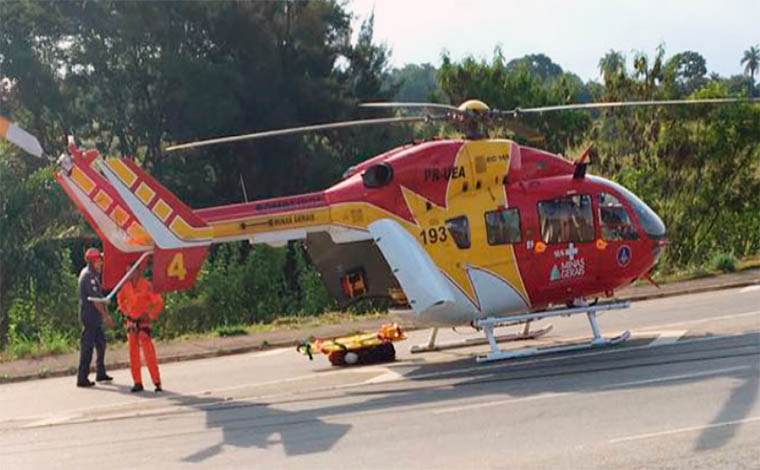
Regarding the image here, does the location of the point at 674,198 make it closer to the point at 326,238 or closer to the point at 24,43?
the point at 326,238

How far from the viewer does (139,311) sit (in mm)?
15578

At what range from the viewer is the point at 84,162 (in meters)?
14.9

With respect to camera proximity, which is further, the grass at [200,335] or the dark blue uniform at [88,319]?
the grass at [200,335]

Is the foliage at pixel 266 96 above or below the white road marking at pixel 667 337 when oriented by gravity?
above

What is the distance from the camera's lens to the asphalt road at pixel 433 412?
1062 centimetres

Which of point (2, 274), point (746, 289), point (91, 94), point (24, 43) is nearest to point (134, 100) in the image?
point (91, 94)

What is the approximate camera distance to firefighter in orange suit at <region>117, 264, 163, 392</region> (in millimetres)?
15422

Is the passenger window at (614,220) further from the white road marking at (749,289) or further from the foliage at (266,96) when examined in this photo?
the foliage at (266,96)

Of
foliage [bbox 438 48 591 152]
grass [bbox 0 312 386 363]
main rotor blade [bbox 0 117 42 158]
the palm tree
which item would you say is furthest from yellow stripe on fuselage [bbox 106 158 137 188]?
the palm tree

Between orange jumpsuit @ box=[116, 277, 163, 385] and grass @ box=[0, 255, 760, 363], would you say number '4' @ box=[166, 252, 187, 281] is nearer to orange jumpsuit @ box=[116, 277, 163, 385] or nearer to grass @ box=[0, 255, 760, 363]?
orange jumpsuit @ box=[116, 277, 163, 385]

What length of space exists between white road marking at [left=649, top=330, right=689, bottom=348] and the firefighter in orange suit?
7443 mm

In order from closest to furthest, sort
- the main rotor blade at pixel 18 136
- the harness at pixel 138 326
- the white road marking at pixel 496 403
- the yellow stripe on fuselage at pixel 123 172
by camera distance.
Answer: the white road marking at pixel 496 403, the main rotor blade at pixel 18 136, the yellow stripe on fuselage at pixel 123 172, the harness at pixel 138 326

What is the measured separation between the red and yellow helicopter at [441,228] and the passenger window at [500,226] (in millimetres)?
15

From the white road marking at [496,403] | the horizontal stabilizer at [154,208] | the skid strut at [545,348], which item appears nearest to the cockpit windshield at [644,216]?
the skid strut at [545,348]
